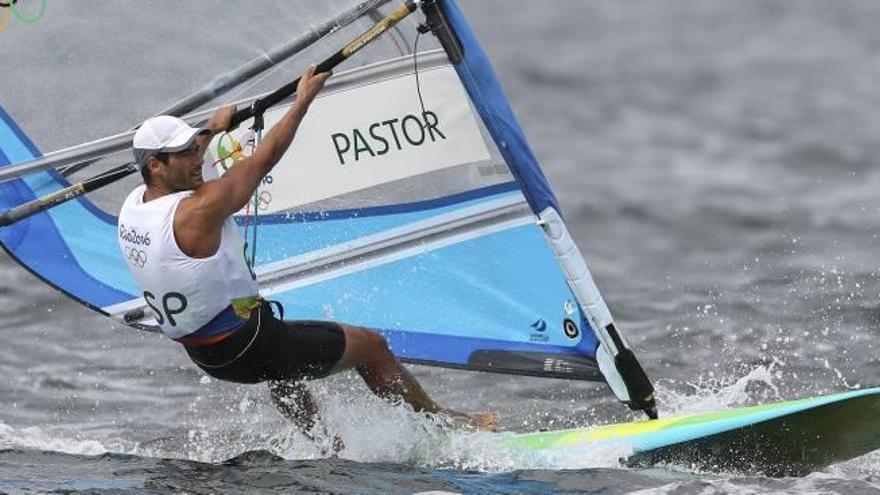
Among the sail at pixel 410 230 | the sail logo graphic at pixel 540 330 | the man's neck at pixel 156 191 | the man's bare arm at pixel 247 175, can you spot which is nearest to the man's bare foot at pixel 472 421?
the sail at pixel 410 230

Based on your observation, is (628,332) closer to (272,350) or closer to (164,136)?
(272,350)

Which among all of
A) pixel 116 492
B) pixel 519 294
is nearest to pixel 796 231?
pixel 519 294

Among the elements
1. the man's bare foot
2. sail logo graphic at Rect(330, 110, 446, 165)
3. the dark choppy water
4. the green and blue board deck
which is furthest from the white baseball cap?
the green and blue board deck

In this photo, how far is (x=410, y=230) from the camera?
7414 millimetres

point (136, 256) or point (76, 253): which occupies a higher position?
point (136, 256)

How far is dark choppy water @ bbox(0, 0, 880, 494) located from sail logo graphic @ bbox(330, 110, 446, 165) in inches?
42.9

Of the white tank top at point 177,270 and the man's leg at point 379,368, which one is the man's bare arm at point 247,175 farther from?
the man's leg at point 379,368

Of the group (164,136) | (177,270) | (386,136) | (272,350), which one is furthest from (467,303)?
(164,136)

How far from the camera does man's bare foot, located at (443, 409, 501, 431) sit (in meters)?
7.22

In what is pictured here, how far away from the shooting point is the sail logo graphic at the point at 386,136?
7.15 m

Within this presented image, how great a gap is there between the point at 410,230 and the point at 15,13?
2.05m

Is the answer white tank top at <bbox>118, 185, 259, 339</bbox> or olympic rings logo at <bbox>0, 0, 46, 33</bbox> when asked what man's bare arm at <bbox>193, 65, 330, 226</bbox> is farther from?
olympic rings logo at <bbox>0, 0, 46, 33</bbox>

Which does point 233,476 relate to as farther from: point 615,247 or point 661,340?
point 615,247

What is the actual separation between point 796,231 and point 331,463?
6.55 metres
